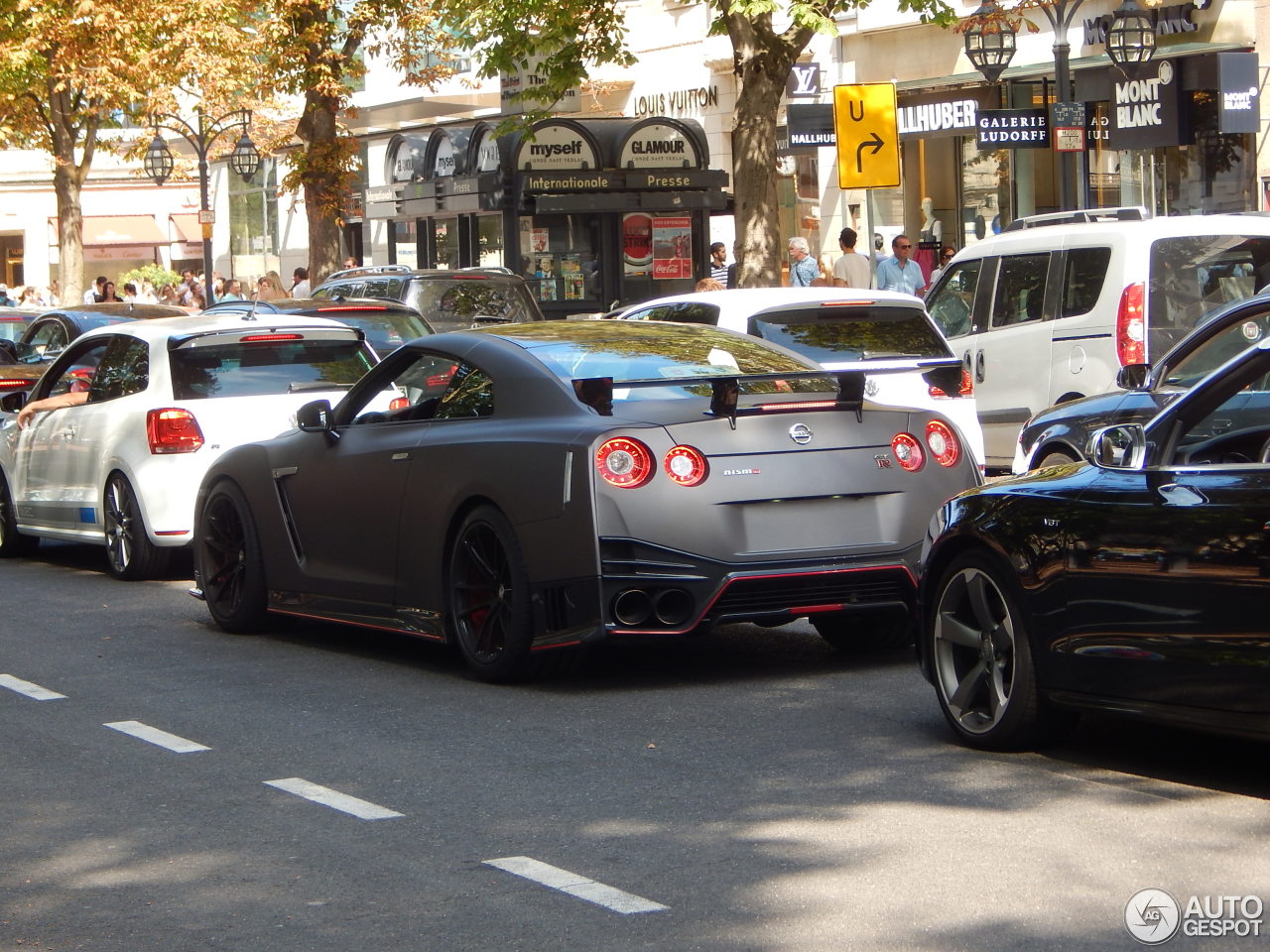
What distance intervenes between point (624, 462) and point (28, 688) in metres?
2.93

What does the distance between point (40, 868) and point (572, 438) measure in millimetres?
2926

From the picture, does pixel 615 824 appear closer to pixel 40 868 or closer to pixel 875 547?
pixel 40 868

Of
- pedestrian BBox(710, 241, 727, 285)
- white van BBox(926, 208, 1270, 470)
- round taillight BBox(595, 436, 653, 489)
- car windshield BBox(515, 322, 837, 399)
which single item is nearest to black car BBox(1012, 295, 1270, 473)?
car windshield BBox(515, 322, 837, 399)

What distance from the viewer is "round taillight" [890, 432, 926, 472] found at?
27.5ft

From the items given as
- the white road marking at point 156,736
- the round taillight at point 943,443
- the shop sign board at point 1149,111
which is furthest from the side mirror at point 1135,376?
the shop sign board at point 1149,111

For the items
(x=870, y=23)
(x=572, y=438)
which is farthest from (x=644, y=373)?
(x=870, y=23)

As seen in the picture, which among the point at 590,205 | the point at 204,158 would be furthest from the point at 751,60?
the point at 204,158

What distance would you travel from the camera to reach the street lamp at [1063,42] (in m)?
22.0

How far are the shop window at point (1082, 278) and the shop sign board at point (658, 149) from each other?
636 inches

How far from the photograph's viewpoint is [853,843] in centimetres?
570

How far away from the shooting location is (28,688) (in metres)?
8.93

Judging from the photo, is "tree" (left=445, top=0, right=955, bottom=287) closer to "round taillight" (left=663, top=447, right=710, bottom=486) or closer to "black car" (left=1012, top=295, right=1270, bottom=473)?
"black car" (left=1012, top=295, right=1270, bottom=473)

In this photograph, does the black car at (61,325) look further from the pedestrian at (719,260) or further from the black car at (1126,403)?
the black car at (1126,403)

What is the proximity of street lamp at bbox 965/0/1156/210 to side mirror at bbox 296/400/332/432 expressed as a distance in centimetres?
1387
